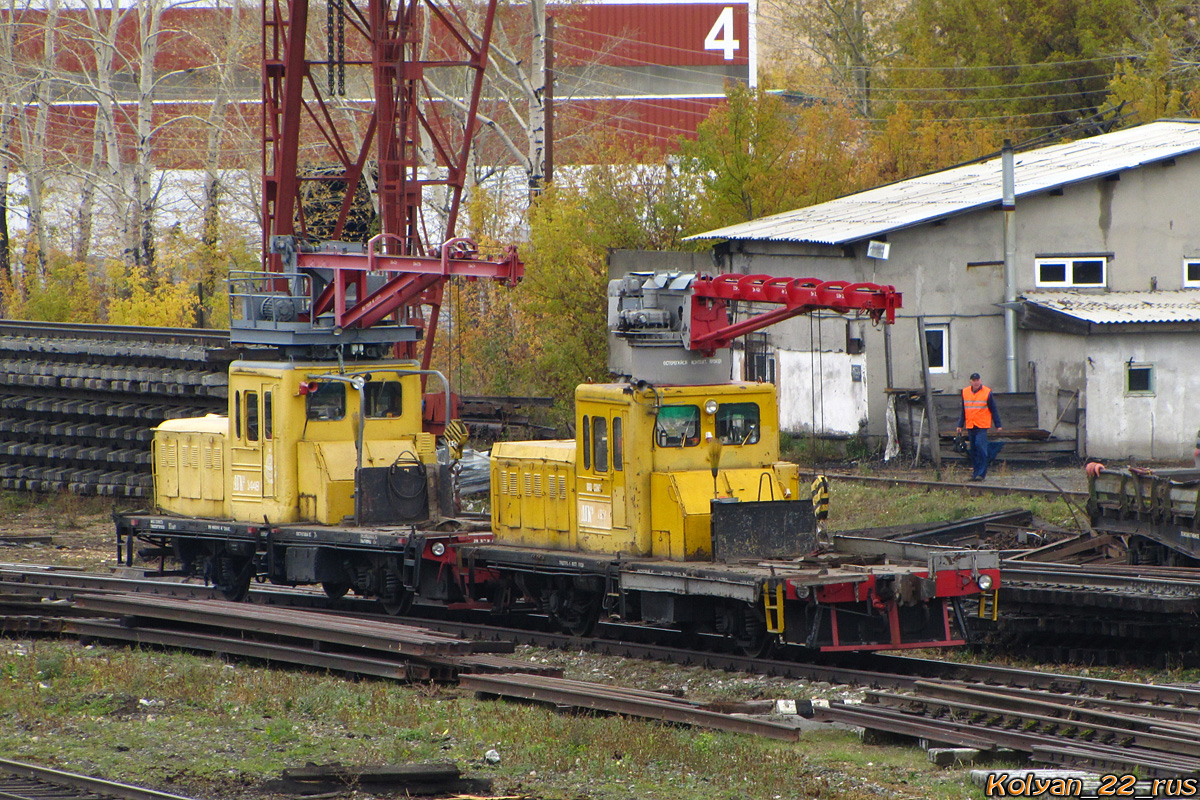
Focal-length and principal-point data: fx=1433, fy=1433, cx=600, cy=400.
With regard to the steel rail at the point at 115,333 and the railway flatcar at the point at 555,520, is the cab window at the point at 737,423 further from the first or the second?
the steel rail at the point at 115,333

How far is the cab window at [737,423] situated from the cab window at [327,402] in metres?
4.75

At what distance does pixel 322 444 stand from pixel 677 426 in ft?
15.2

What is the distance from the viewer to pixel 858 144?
48.0 m

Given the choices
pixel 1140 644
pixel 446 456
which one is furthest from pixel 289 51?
pixel 1140 644

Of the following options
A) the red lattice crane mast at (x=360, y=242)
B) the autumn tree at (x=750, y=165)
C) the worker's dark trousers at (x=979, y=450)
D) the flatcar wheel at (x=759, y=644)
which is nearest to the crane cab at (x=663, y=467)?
the flatcar wheel at (x=759, y=644)

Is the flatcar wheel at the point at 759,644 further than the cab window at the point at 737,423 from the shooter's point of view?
No

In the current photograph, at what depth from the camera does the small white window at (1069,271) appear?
97.3 feet

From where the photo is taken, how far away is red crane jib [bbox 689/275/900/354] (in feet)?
41.7

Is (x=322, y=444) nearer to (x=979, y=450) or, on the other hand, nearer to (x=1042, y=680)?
(x=1042, y=680)

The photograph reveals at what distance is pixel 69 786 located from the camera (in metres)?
9.17

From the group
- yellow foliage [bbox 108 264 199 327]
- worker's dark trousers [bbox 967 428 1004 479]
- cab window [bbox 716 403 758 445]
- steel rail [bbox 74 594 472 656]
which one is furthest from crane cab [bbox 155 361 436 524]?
yellow foliage [bbox 108 264 199 327]

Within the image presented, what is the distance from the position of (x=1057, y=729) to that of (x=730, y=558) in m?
3.90

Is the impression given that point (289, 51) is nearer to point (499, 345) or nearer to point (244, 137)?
point (499, 345)

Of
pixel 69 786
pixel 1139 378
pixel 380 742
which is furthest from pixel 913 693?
pixel 1139 378
